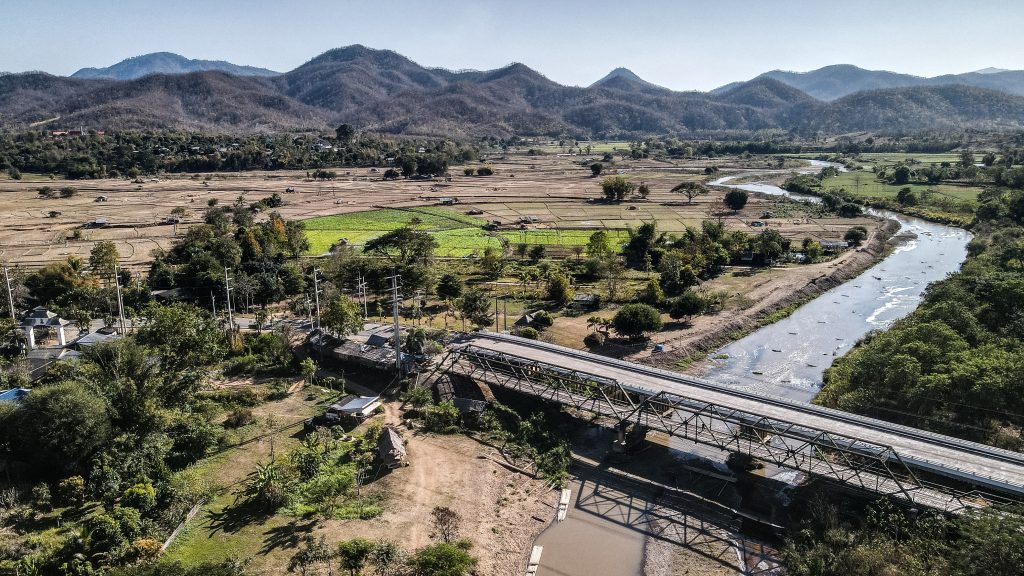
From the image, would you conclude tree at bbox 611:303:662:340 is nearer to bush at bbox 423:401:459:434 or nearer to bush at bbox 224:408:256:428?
bush at bbox 423:401:459:434

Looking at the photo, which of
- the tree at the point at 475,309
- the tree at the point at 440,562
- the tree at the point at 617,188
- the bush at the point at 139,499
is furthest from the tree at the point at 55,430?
the tree at the point at 617,188

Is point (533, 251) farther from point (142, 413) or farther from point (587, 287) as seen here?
point (142, 413)

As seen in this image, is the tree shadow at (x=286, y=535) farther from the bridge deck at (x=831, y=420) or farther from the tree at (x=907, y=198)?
the tree at (x=907, y=198)

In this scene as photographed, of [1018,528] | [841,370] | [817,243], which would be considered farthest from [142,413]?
[817,243]

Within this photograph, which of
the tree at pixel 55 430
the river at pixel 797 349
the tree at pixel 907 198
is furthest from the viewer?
the tree at pixel 907 198

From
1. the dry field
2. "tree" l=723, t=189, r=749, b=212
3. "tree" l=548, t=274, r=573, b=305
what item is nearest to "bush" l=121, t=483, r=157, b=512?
"tree" l=548, t=274, r=573, b=305

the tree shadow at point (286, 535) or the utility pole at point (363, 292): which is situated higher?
the utility pole at point (363, 292)
